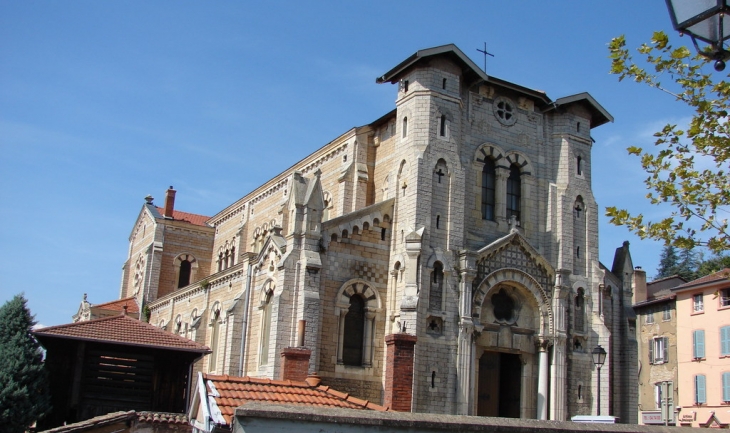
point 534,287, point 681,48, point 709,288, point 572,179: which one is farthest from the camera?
point 709,288

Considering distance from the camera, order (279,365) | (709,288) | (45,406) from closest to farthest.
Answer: (45,406)
(279,365)
(709,288)

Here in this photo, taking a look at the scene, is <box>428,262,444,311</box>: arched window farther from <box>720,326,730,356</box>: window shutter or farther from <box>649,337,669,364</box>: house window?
<box>649,337,669,364</box>: house window

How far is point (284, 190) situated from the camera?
39.3 meters

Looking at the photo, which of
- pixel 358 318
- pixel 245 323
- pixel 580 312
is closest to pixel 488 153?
pixel 580 312

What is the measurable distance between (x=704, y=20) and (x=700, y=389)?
131 feet

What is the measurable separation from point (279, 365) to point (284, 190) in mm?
15100

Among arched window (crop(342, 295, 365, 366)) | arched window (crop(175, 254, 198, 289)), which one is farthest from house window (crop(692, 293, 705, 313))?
arched window (crop(175, 254, 198, 289))

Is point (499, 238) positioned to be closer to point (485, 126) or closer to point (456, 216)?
point (456, 216)

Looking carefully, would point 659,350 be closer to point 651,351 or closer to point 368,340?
point 651,351

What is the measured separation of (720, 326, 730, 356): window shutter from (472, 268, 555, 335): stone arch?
53.4 ft

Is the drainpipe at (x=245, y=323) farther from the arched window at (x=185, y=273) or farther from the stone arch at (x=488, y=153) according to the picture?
the arched window at (x=185, y=273)

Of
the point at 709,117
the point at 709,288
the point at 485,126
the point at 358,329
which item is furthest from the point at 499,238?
the point at 709,288

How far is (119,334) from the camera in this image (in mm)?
21891

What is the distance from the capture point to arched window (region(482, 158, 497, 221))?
30.4 meters
